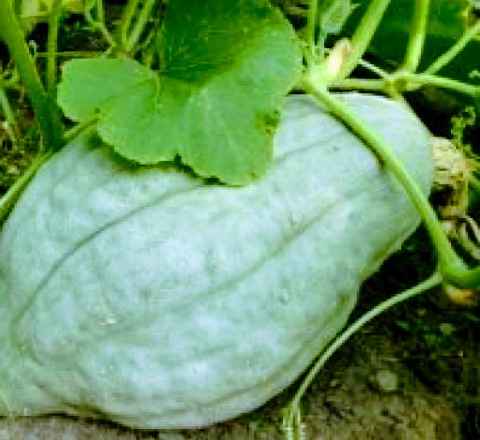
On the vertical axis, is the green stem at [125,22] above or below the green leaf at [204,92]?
below

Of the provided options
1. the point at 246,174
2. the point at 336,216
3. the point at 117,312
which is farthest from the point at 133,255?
the point at 336,216

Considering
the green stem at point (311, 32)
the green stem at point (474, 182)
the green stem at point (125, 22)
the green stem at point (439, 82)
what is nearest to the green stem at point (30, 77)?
the green stem at point (125, 22)

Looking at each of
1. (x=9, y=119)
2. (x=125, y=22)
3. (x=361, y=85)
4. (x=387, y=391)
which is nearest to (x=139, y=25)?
(x=125, y=22)

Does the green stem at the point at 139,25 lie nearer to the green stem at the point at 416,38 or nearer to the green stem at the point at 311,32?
the green stem at the point at 311,32

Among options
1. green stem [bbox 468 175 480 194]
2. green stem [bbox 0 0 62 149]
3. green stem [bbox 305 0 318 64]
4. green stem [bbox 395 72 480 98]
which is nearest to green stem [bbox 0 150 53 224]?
green stem [bbox 0 0 62 149]

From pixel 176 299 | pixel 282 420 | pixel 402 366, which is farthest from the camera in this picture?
pixel 402 366

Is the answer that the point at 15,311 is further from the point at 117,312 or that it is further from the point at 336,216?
the point at 336,216

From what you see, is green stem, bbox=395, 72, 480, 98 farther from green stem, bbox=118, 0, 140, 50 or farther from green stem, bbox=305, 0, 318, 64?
green stem, bbox=118, 0, 140, 50
